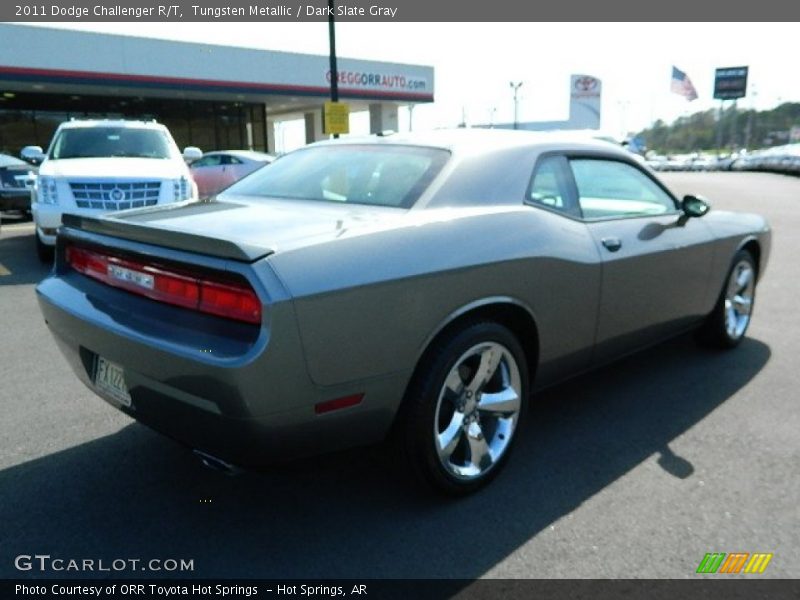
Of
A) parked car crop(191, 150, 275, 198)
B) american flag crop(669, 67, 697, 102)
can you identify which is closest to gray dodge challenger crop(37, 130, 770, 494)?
parked car crop(191, 150, 275, 198)

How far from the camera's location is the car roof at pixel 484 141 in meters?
3.18

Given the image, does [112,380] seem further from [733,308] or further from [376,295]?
[733,308]

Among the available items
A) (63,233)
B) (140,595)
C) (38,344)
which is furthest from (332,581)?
(38,344)

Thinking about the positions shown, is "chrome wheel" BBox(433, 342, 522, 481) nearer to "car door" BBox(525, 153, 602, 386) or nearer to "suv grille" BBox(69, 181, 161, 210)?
"car door" BBox(525, 153, 602, 386)

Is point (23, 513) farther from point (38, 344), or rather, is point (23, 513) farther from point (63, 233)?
point (38, 344)

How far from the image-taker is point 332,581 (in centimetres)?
229

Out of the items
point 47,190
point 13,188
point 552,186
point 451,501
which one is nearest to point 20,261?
point 47,190

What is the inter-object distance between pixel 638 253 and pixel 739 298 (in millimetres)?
1738

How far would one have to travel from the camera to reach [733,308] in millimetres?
4750

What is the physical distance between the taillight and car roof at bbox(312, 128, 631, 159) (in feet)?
4.45

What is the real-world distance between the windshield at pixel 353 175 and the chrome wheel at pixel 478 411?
73 centimetres

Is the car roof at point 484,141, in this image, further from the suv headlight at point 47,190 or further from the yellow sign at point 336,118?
the yellow sign at point 336,118

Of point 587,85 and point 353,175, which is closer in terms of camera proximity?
point 353,175

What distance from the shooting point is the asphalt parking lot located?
7.94 feet
